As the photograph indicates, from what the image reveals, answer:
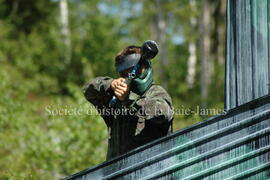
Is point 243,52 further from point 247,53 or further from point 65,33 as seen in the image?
point 65,33

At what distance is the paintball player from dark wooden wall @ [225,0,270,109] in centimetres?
50

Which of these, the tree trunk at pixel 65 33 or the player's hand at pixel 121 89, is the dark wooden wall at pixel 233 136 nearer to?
the player's hand at pixel 121 89

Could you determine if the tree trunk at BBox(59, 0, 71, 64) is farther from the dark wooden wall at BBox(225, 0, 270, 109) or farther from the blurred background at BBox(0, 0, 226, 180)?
the dark wooden wall at BBox(225, 0, 270, 109)

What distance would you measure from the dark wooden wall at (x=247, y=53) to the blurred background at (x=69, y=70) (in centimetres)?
538

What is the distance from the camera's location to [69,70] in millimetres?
21672

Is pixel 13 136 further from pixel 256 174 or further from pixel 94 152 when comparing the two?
pixel 256 174

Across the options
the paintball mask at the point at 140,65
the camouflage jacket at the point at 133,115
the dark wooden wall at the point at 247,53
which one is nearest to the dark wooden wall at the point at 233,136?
the dark wooden wall at the point at 247,53

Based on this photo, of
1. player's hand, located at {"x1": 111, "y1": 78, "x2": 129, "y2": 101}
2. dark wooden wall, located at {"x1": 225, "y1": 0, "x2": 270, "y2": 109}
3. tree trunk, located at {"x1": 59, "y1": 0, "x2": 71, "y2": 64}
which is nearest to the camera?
dark wooden wall, located at {"x1": 225, "y1": 0, "x2": 270, "y2": 109}

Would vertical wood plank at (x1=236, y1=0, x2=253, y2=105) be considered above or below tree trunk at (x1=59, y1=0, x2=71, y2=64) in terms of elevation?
below

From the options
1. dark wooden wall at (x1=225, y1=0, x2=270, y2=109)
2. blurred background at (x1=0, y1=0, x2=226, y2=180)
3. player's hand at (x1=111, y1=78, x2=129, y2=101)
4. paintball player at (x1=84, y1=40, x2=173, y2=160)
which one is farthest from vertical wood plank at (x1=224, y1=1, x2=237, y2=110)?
blurred background at (x1=0, y1=0, x2=226, y2=180)

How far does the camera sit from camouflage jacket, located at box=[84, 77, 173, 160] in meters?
3.66

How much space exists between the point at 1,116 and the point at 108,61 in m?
10.8

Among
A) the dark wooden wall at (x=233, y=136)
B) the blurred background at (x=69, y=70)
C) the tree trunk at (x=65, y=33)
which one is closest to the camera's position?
the dark wooden wall at (x=233, y=136)

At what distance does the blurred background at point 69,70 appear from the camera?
29.3 feet
